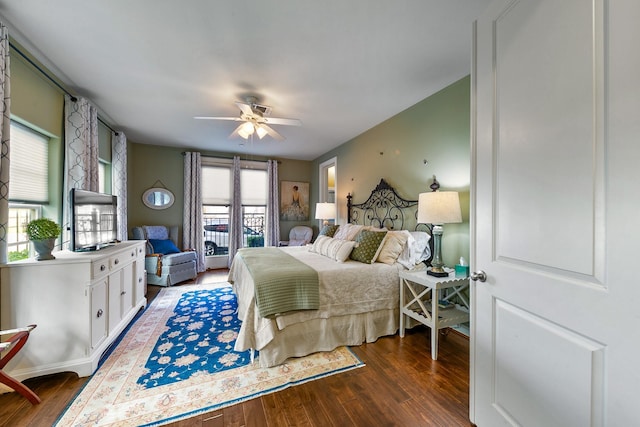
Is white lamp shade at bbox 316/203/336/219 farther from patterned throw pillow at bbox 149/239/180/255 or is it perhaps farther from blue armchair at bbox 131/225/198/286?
patterned throw pillow at bbox 149/239/180/255

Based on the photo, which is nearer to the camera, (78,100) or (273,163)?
(78,100)

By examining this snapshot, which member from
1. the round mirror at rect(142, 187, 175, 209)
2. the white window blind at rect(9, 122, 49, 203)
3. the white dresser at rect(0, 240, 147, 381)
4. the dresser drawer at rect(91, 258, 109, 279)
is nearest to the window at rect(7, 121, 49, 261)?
the white window blind at rect(9, 122, 49, 203)

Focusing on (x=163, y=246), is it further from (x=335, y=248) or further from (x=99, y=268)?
(x=335, y=248)

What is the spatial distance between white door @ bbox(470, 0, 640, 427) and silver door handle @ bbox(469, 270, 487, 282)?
25 millimetres

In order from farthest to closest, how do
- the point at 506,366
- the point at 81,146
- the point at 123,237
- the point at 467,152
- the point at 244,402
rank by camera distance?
the point at 123,237 < the point at 81,146 < the point at 467,152 < the point at 244,402 < the point at 506,366

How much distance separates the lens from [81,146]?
2713mm

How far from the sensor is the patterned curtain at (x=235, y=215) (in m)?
5.57

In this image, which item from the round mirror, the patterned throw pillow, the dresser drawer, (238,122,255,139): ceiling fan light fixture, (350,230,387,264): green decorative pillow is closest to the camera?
the dresser drawer

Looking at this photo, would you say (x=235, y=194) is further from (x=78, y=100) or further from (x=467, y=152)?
(x=467, y=152)

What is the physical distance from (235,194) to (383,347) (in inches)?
177

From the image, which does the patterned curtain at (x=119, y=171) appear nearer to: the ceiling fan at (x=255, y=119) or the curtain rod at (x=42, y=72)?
the curtain rod at (x=42, y=72)

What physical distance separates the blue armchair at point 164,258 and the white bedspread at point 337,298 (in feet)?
8.15

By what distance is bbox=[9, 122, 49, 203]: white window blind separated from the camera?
2.10 m

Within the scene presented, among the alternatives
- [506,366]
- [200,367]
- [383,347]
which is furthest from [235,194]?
[506,366]
